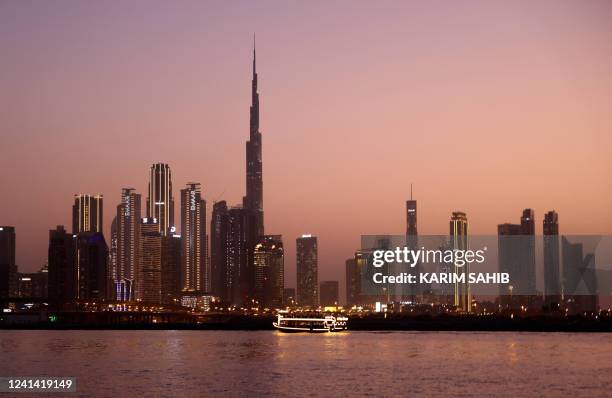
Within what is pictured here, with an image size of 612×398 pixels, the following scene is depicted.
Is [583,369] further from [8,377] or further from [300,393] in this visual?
[8,377]

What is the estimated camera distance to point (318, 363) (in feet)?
308

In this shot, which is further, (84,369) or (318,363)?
(318,363)

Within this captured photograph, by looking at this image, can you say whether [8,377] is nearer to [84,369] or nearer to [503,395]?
[84,369]

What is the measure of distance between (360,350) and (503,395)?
53698 mm

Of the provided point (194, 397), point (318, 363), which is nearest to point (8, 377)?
point (194, 397)

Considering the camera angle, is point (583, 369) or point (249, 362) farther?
point (249, 362)

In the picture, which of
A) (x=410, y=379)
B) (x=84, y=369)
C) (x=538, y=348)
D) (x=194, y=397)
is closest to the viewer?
(x=194, y=397)

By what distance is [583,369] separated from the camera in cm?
8888

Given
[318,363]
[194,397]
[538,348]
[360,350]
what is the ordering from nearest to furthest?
[194,397] → [318,363] → [360,350] → [538,348]

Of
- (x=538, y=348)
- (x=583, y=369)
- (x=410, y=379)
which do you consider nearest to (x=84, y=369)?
(x=410, y=379)

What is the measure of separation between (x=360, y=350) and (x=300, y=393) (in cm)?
5399

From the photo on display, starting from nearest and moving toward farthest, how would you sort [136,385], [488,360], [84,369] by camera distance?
[136,385] → [84,369] → [488,360]

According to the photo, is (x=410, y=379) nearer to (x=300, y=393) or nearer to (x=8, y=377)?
(x=300, y=393)

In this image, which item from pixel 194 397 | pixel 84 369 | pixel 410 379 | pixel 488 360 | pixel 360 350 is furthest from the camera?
pixel 360 350
